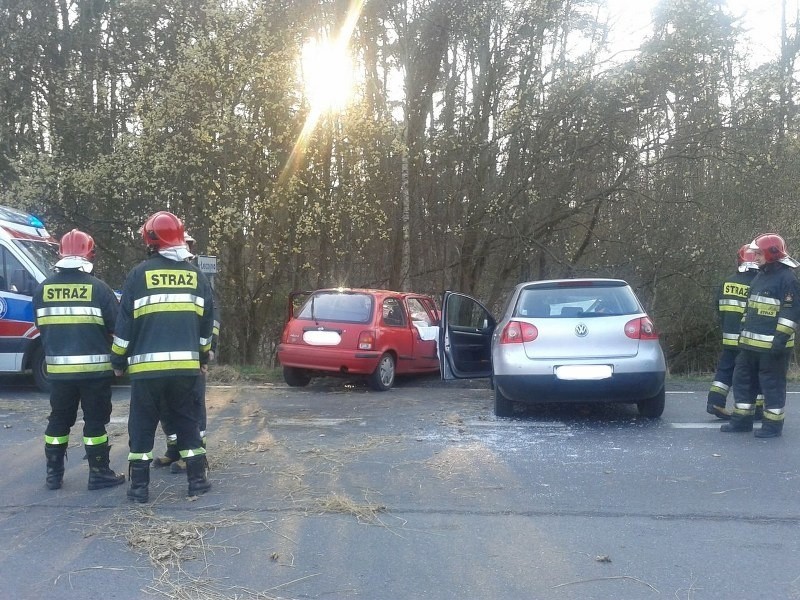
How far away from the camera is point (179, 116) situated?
1588cm

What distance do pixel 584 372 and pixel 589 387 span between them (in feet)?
0.52

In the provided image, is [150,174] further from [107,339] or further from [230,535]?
[230,535]

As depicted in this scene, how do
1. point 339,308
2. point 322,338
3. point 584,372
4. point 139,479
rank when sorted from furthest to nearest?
point 339,308 → point 322,338 → point 584,372 → point 139,479

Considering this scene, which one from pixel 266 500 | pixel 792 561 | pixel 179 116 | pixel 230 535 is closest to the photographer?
pixel 792 561

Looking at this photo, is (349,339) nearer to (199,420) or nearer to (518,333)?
(518,333)

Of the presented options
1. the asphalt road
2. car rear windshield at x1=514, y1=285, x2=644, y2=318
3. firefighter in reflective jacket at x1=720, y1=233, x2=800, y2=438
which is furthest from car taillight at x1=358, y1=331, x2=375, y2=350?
firefighter in reflective jacket at x1=720, y1=233, x2=800, y2=438

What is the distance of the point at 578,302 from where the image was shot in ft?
26.7

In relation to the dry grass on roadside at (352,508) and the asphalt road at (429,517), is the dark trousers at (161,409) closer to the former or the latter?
the asphalt road at (429,517)

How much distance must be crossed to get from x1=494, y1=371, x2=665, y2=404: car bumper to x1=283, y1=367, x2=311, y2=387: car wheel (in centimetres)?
427

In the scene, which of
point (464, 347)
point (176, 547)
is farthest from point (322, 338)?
point (176, 547)

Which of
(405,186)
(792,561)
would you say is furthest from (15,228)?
(792,561)

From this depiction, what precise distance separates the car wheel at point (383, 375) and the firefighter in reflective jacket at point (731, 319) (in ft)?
14.3

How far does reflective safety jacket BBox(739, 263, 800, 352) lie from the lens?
7125 millimetres

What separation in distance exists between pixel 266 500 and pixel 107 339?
163cm
